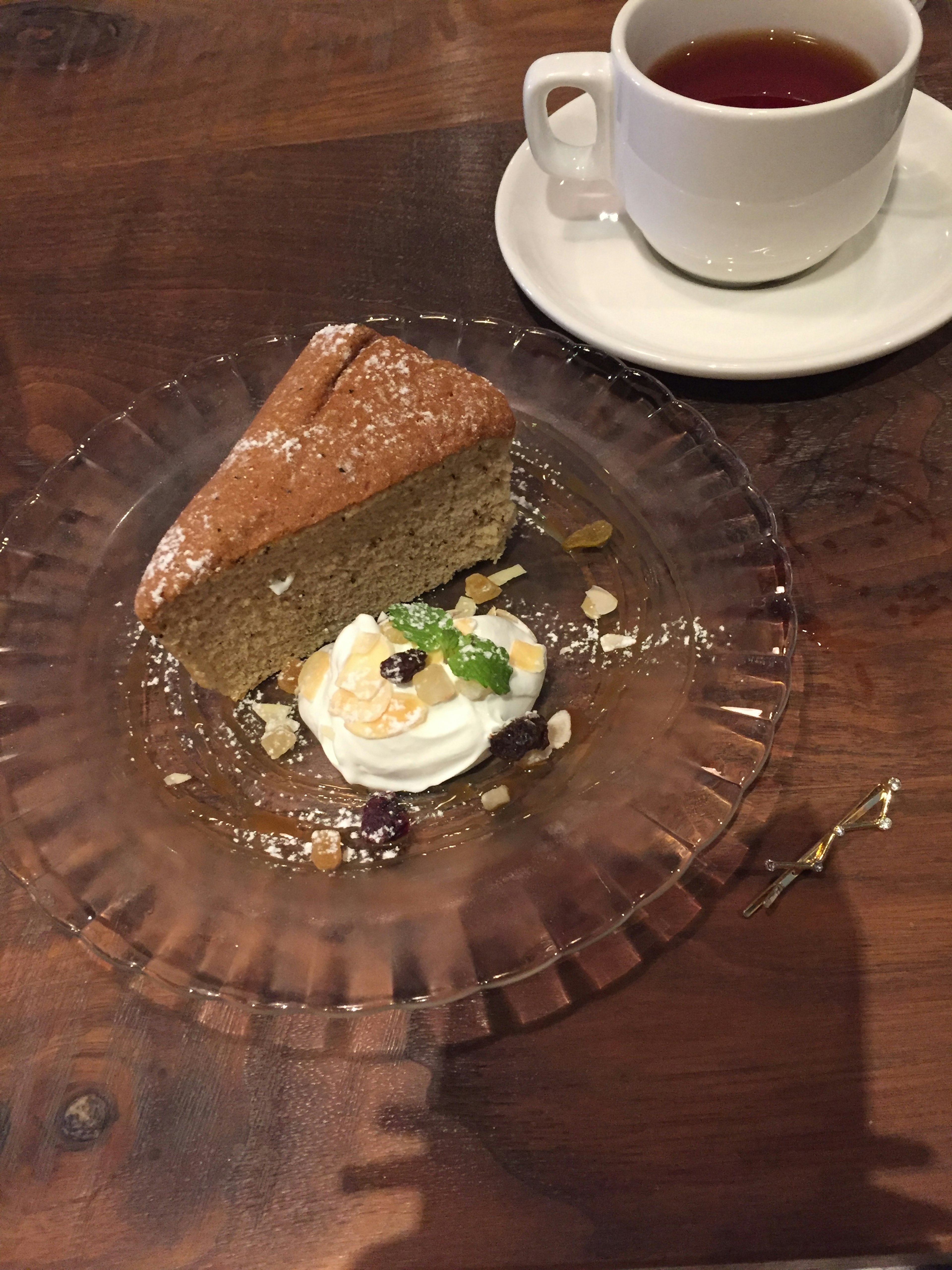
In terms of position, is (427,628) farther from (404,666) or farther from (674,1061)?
(674,1061)

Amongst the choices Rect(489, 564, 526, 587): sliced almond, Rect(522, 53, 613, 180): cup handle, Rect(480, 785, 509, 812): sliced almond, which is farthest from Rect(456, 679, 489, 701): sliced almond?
Rect(522, 53, 613, 180): cup handle

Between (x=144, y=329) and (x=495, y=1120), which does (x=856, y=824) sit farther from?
(x=144, y=329)

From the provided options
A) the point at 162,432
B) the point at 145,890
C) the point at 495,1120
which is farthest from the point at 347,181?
the point at 495,1120

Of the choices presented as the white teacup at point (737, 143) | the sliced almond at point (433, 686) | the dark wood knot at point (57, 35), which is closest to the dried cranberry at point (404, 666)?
the sliced almond at point (433, 686)

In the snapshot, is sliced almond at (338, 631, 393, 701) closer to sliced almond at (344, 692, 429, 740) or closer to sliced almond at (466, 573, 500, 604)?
sliced almond at (344, 692, 429, 740)

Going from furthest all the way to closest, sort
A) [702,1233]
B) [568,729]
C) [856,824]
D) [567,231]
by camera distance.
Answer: [567,231] < [568,729] < [856,824] < [702,1233]

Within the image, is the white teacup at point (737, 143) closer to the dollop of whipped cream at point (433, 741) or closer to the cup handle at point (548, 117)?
the cup handle at point (548, 117)

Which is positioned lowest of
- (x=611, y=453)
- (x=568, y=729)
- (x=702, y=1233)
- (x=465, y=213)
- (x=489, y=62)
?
(x=702, y=1233)

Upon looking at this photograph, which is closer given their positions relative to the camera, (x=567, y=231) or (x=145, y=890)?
(x=145, y=890)
